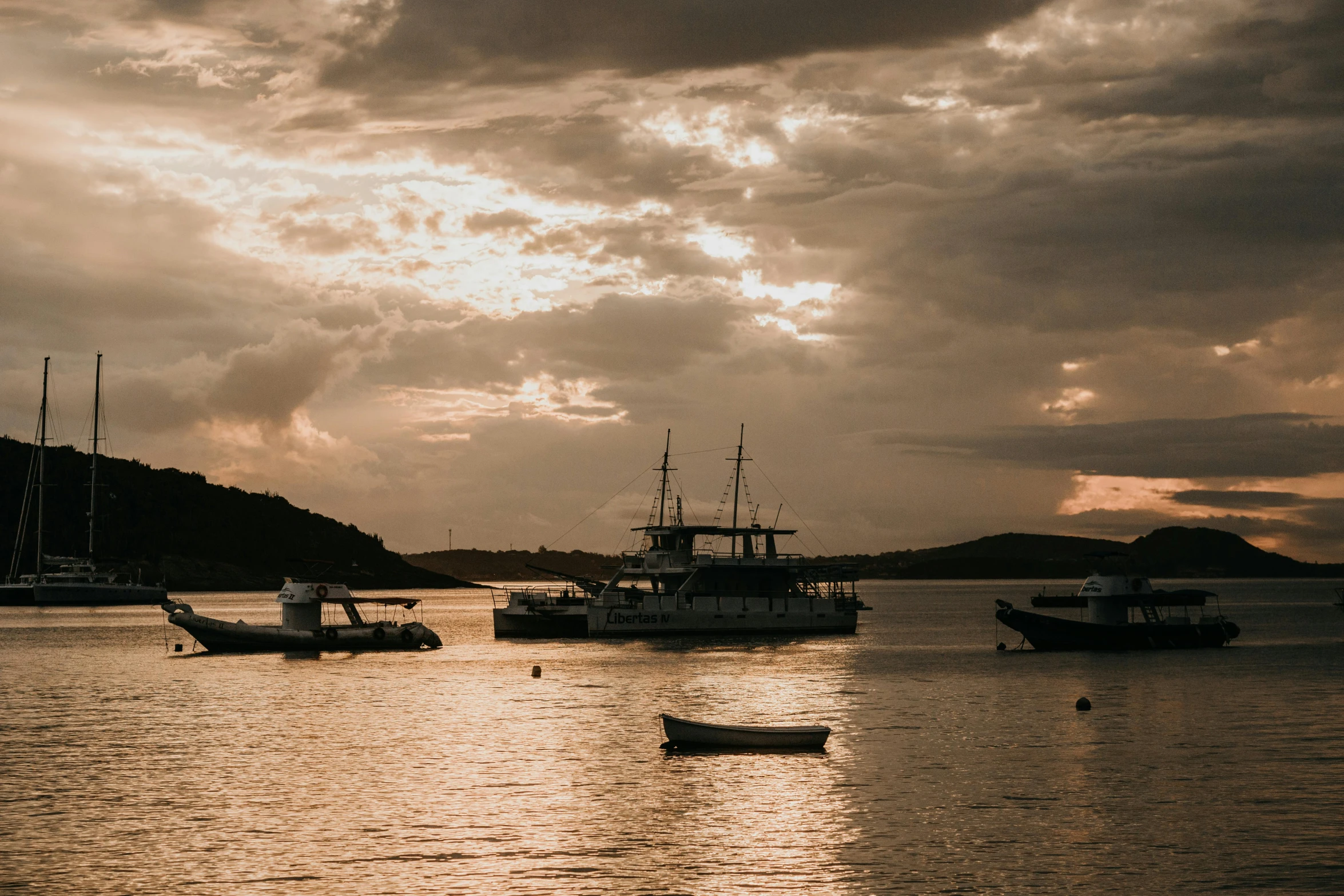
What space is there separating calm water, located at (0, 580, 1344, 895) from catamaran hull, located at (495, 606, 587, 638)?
1419 inches

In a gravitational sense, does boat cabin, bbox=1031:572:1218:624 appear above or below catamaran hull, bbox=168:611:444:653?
above

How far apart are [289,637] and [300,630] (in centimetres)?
92

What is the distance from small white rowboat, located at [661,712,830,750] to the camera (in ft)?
151

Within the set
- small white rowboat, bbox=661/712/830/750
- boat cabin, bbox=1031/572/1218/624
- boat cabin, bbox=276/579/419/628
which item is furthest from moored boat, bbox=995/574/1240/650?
small white rowboat, bbox=661/712/830/750

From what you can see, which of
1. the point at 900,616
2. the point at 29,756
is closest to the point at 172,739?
the point at 29,756

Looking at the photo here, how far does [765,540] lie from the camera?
111562mm

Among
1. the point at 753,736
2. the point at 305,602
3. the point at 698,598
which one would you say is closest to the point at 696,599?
the point at 698,598

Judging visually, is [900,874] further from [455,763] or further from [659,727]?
[659,727]

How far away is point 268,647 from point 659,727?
1976 inches

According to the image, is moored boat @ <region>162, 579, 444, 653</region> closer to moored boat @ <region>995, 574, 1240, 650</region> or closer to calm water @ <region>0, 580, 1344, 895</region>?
calm water @ <region>0, 580, 1344, 895</region>

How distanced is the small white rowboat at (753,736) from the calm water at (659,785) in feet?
2.45

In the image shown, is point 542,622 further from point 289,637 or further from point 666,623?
point 289,637

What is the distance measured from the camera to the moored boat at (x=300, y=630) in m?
92.2

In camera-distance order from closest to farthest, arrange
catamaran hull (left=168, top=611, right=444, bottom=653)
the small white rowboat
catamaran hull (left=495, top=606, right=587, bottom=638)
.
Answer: the small white rowboat → catamaran hull (left=168, top=611, right=444, bottom=653) → catamaran hull (left=495, top=606, right=587, bottom=638)
